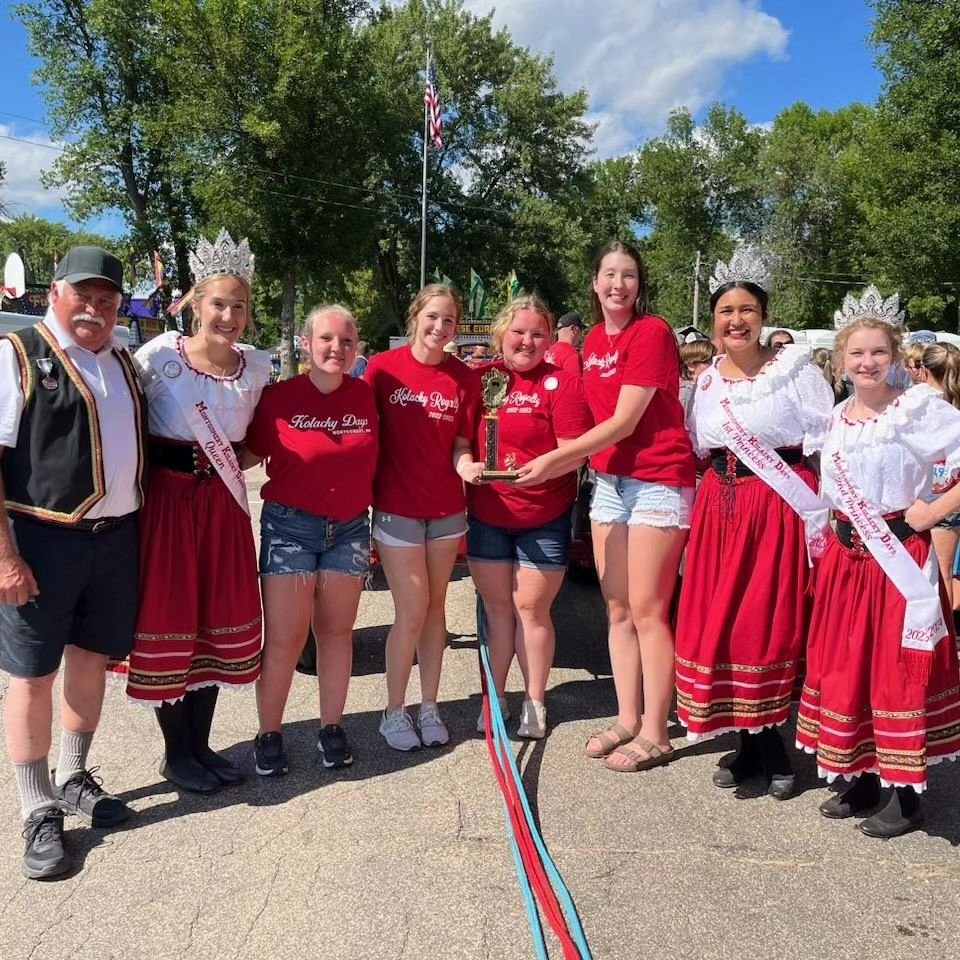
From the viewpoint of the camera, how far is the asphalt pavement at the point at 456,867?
91.4 inches

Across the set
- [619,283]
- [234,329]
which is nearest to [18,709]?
[234,329]

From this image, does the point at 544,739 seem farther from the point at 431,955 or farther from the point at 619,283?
the point at 619,283

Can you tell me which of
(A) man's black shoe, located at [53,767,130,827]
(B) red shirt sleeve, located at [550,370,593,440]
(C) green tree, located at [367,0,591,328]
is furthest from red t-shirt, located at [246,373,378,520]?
(C) green tree, located at [367,0,591,328]

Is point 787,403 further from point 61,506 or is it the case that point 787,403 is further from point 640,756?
point 61,506

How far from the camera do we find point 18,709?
2740mm

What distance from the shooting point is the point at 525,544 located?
140 inches

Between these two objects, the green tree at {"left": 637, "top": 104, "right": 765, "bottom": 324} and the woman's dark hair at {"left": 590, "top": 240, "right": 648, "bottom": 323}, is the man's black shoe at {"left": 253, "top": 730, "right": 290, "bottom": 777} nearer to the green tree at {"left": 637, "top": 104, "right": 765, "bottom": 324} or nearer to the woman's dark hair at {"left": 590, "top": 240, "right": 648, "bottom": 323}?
the woman's dark hair at {"left": 590, "top": 240, "right": 648, "bottom": 323}

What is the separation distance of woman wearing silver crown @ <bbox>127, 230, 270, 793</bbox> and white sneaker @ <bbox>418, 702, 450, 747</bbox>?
80 cm

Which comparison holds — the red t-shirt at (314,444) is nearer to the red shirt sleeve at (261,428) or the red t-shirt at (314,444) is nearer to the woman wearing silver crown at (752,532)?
the red shirt sleeve at (261,428)

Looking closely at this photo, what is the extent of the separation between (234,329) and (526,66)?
118 ft

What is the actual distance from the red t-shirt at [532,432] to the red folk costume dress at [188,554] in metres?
1.01

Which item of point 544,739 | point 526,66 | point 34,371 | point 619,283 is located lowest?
point 544,739

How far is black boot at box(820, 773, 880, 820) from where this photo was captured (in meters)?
3.02

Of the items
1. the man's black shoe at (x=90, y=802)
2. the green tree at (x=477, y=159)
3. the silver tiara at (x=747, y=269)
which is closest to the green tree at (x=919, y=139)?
the green tree at (x=477, y=159)
